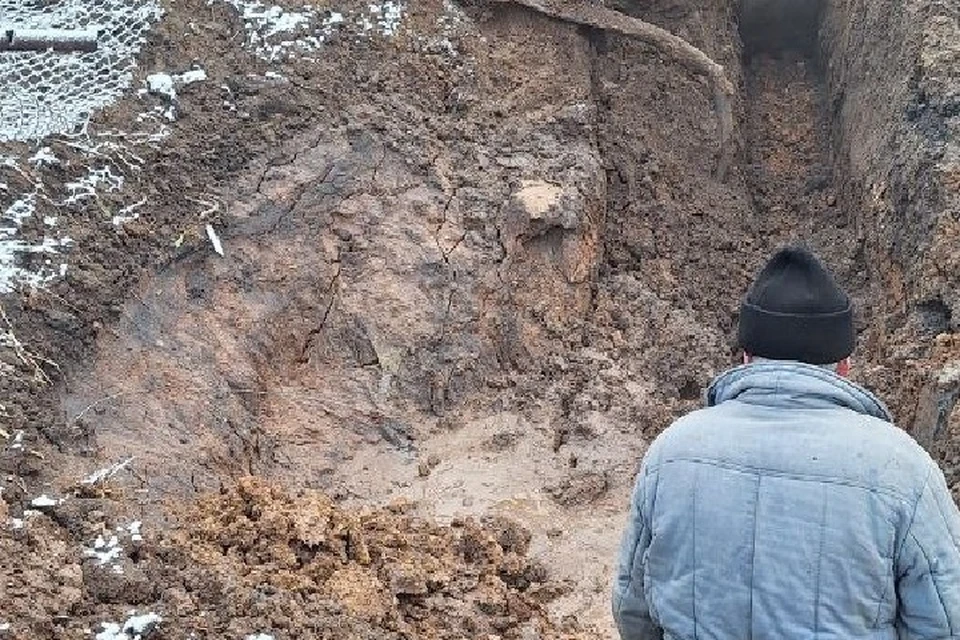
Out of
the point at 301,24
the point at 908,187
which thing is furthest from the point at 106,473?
the point at 908,187

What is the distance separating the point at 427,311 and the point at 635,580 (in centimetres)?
302

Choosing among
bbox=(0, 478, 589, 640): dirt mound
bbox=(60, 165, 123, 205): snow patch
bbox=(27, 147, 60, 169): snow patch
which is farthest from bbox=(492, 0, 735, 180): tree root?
bbox=(0, 478, 589, 640): dirt mound

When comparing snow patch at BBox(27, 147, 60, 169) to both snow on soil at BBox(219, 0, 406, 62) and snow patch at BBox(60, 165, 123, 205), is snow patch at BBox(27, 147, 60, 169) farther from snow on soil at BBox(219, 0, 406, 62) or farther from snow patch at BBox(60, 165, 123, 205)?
snow on soil at BBox(219, 0, 406, 62)

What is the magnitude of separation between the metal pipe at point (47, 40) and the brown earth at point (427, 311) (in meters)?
0.33

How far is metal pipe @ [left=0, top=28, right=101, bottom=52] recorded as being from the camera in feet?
18.0

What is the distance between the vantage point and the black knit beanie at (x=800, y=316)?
1969mm

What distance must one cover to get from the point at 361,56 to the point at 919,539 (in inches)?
171

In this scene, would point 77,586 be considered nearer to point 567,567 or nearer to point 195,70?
point 567,567

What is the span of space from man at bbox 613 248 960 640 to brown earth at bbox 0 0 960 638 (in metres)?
1.70

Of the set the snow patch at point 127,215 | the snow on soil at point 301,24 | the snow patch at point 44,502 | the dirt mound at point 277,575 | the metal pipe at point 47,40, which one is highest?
the snow on soil at point 301,24

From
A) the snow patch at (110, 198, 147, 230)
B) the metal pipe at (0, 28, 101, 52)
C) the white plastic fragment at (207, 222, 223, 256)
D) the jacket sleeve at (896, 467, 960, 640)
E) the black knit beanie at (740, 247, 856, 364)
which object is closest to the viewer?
the jacket sleeve at (896, 467, 960, 640)

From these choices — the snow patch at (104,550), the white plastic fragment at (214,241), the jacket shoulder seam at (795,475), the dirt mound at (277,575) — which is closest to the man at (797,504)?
the jacket shoulder seam at (795,475)

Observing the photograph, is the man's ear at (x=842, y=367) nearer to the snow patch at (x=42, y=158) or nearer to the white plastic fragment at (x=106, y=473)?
the white plastic fragment at (x=106, y=473)

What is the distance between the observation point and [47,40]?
5512 millimetres
